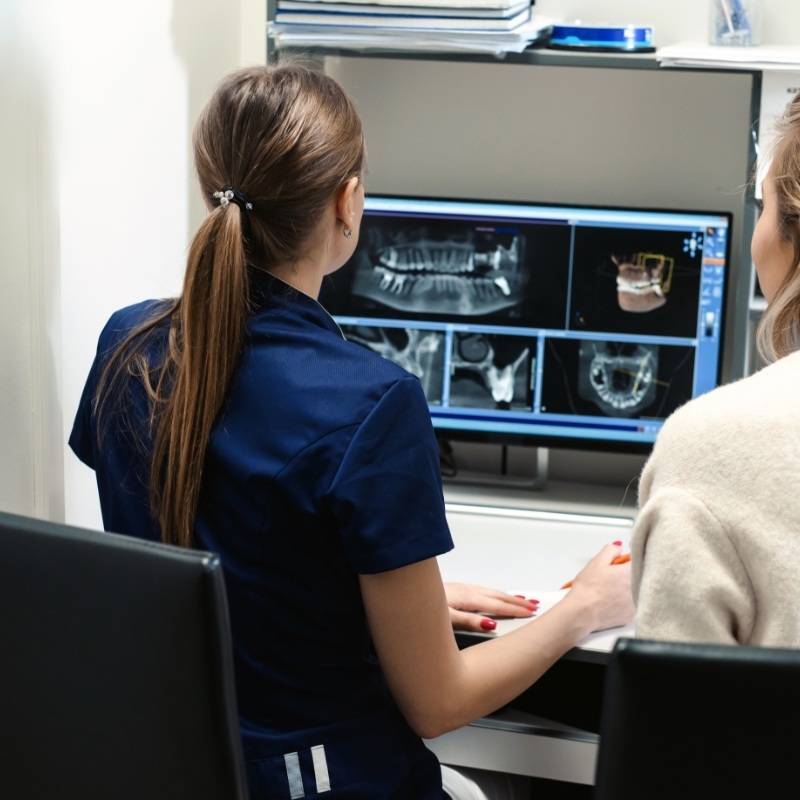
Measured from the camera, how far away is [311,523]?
1.06m

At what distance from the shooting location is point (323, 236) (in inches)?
47.9

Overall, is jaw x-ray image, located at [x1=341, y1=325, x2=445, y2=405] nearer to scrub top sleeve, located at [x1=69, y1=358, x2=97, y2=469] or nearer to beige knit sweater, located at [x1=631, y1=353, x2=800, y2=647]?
scrub top sleeve, located at [x1=69, y1=358, x2=97, y2=469]

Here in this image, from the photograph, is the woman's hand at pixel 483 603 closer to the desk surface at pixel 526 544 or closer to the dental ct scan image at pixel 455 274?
the desk surface at pixel 526 544

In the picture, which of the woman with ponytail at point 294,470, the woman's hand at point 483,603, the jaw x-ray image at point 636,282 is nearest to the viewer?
the woman with ponytail at point 294,470

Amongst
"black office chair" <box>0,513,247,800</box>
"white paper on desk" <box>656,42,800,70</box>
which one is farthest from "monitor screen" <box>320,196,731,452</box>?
"black office chair" <box>0,513,247,800</box>

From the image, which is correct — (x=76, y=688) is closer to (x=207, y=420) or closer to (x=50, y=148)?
(x=207, y=420)

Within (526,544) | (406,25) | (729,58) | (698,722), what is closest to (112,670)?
(698,722)

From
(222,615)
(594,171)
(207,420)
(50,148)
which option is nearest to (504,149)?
(594,171)

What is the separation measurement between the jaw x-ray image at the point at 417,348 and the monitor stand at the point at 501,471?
106 millimetres

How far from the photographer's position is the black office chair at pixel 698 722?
71 centimetres

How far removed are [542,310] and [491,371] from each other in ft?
0.46

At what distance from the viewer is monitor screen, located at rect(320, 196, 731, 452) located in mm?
1993

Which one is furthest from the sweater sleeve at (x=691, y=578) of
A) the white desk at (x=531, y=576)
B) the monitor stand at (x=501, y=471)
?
the monitor stand at (x=501, y=471)

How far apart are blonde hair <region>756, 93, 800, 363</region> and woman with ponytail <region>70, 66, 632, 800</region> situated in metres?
0.35
